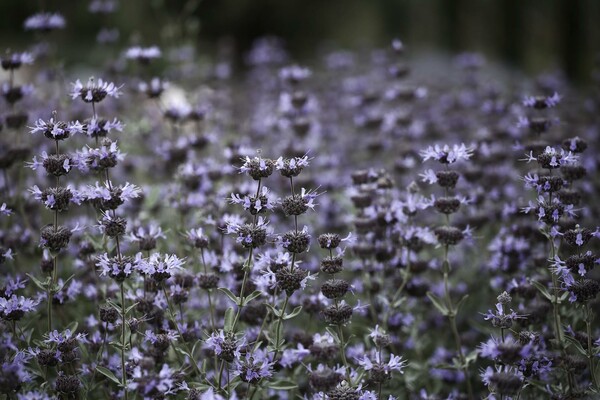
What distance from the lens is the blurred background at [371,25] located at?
11.8m

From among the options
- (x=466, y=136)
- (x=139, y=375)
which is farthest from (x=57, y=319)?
(x=466, y=136)

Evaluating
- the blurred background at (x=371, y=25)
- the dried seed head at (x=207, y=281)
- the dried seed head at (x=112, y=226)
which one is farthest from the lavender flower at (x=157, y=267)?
the blurred background at (x=371, y=25)

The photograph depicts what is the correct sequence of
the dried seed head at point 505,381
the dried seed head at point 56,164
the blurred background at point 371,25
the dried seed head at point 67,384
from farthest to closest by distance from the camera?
the blurred background at point 371,25 < the dried seed head at point 56,164 < the dried seed head at point 67,384 < the dried seed head at point 505,381

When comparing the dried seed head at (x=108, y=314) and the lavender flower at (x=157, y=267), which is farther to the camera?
the dried seed head at (x=108, y=314)

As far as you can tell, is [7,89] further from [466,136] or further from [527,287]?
[466,136]

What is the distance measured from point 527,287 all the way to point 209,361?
2202 millimetres

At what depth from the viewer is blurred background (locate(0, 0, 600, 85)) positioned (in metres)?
11.8

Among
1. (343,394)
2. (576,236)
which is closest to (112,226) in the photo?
(343,394)

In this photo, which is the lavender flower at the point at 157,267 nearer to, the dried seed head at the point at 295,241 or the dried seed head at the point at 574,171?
the dried seed head at the point at 295,241

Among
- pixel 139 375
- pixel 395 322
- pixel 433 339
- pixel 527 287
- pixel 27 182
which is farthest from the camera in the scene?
pixel 27 182

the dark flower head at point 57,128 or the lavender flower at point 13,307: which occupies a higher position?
the dark flower head at point 57,128

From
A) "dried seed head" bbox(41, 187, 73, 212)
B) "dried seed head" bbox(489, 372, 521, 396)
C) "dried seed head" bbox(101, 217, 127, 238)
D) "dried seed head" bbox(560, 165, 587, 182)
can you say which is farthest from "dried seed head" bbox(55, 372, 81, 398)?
"dried seed head" bbox(560, 165, 587, 182)

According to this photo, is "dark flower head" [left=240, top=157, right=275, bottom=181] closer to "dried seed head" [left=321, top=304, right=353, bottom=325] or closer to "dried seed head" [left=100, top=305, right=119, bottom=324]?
"dried seed head" [left=321, top=304, right=353, bottom=325]

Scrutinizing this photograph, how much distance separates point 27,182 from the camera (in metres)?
5.98
